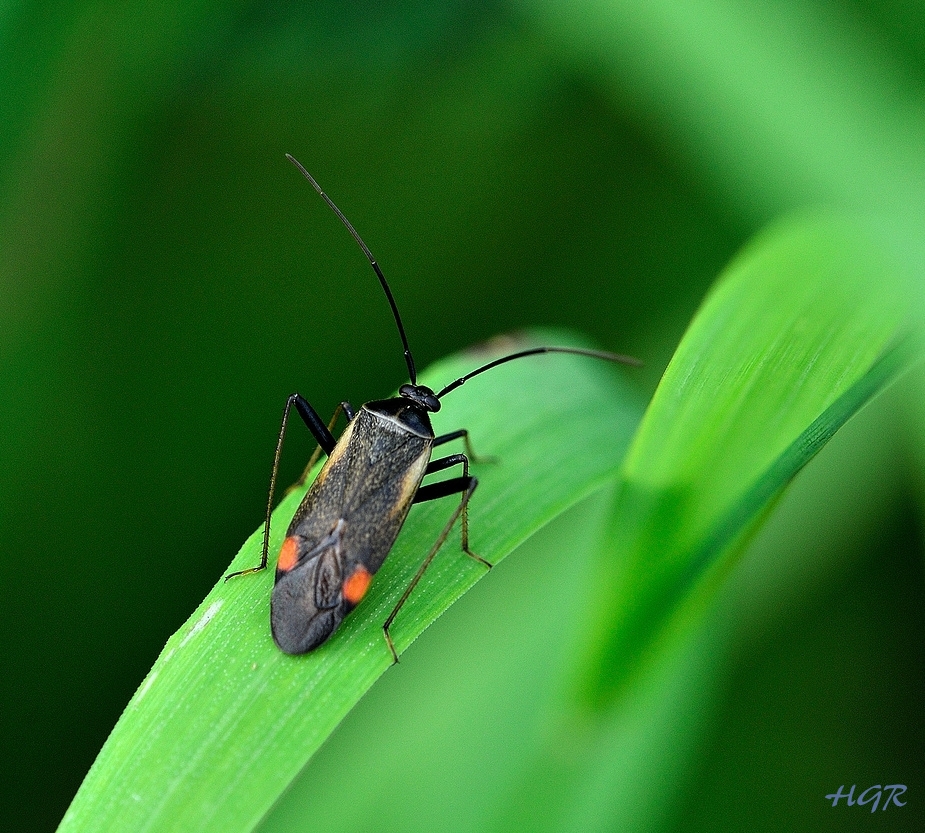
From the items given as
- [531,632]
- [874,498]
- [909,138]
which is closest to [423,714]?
[531,632]

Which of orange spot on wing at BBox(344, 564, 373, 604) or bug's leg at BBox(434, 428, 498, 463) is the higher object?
Answer: bug's leg at BBox(434, 428, 498, 463)

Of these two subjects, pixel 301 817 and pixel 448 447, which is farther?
pixel 448 447

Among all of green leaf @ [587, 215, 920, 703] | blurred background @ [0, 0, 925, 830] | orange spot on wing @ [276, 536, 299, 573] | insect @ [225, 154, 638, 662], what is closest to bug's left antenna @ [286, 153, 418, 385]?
insect @ [225, 154, 638, 662]

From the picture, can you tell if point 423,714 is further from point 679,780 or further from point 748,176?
point 748,176

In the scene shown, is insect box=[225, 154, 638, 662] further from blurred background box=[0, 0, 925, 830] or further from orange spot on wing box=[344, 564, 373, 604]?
blurred background box=[0, 0, 925, 830]
